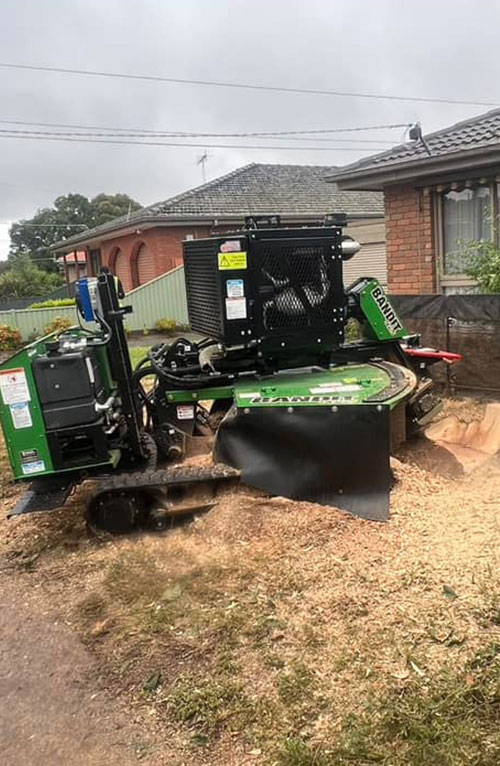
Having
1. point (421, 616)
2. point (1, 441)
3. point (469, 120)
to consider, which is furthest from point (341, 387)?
point (469, 120)

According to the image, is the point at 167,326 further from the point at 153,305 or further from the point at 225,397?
the point at 225,397

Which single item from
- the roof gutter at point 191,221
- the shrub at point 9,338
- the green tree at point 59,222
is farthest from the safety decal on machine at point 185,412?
the green tree at point 59,222

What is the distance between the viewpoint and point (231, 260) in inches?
206

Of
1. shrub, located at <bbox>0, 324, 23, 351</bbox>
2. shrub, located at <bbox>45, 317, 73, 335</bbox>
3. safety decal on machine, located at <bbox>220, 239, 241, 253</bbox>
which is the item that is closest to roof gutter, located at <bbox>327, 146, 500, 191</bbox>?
safety decal on machine, located at <bbox>220, 239, 241, 253</bbox>

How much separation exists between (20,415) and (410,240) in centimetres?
793

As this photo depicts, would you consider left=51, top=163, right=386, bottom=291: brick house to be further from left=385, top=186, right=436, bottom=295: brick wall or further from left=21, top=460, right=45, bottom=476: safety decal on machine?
left=21, top=460, right=45, bottom=476: safety decal on machine

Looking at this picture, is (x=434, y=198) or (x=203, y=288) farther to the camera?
(x=434, y=198)

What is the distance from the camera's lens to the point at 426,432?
7277mm

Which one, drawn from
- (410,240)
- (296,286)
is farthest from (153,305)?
(296,286)

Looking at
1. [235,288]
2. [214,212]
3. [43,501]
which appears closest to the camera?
[43,501]

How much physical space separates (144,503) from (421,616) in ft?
7.23

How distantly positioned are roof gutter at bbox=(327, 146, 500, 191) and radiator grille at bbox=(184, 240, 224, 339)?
5.29 meters

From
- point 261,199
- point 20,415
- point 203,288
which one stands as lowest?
point 20,415

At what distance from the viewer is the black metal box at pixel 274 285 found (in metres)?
5.27
